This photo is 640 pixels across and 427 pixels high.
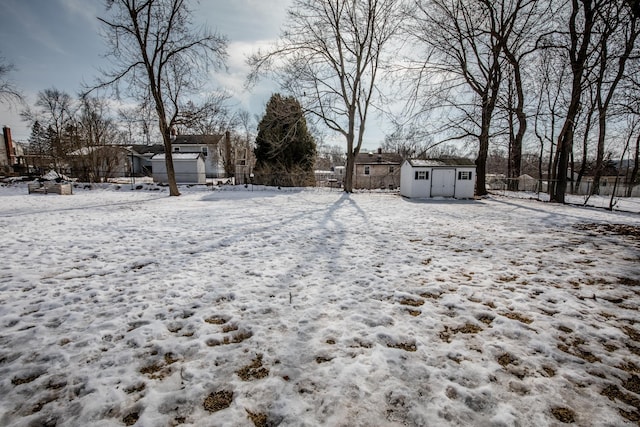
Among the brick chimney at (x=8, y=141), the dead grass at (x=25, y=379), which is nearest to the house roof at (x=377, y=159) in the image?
the dead grass at (x=25, y=379)

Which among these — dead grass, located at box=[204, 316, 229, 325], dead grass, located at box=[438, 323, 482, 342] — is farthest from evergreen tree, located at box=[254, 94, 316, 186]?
dead grass, located at box=[438, 323, 482, 342]

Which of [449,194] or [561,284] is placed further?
[449,194]

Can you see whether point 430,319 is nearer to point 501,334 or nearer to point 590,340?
point 501,334

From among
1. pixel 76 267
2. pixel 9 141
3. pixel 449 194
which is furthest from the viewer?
pixel 9 141

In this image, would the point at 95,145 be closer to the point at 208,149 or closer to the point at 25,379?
the point at 208,149

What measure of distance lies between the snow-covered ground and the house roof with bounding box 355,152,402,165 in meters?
37.5

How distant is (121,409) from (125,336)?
1.04 metres

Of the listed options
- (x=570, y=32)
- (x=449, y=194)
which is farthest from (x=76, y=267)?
(x=570, y=32)

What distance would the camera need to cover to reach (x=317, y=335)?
9.25 ft

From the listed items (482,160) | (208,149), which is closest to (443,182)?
(482,160)

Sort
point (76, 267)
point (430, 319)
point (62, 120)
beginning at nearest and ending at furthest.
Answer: point (430, 319), point (76, 267), point (62, 120)

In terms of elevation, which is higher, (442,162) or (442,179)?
(442,162)

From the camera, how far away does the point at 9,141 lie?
50125mm

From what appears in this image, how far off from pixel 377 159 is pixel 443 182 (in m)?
25.7
